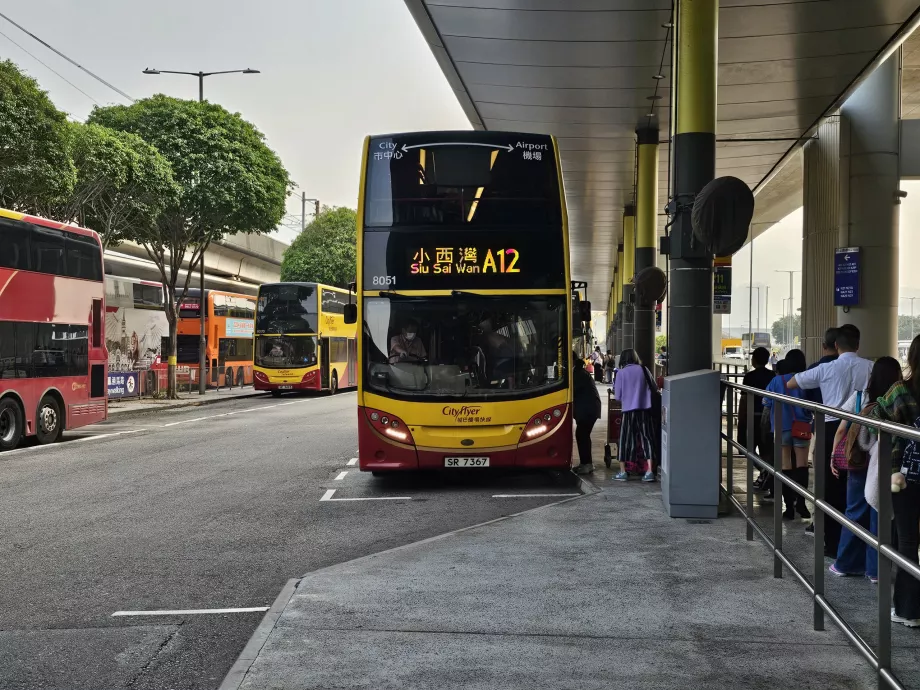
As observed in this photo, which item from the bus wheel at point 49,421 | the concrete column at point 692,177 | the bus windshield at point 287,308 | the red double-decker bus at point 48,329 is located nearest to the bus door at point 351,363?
the bus windshield at point 287,308

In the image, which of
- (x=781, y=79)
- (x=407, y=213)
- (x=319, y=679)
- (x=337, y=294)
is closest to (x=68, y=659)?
(x=319, y=679)

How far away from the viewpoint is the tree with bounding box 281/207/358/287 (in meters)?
60.8

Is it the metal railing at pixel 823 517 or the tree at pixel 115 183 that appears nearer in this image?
the metal railing at pixel 823 517

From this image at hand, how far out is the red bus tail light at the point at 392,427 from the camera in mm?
11430

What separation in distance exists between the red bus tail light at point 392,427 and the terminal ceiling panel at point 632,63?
5.99 metres

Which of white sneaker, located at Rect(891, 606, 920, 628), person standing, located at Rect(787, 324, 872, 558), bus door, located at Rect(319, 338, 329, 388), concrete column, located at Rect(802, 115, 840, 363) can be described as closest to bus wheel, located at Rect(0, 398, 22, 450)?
person standing, located at Rect(787, 324, 872, 558)

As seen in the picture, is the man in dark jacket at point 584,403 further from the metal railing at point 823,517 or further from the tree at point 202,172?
the tree at point 202,172

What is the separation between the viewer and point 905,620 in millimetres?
4398

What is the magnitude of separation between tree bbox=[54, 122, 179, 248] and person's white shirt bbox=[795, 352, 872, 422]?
19.2 m

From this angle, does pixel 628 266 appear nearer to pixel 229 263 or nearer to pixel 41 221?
pixel 41 221

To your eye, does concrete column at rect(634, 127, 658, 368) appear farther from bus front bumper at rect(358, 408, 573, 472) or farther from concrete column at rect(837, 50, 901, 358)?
bus front bumper at rect(358, 408, 573, 472)

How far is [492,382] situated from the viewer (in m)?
11.5

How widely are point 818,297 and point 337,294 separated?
19.1 meters

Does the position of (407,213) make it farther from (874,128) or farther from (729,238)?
(874,128)
